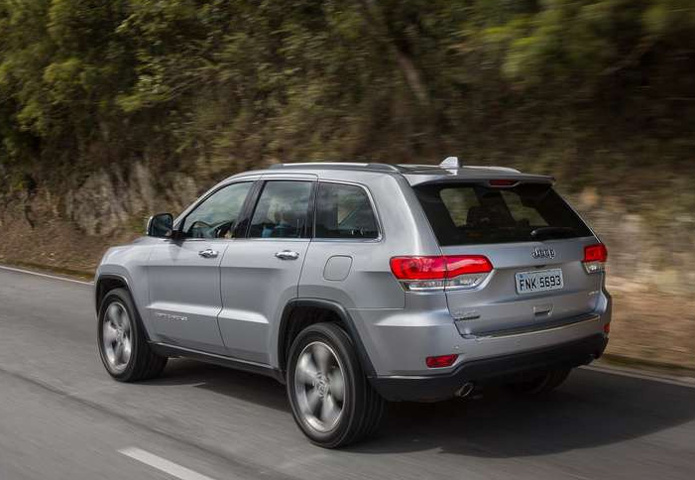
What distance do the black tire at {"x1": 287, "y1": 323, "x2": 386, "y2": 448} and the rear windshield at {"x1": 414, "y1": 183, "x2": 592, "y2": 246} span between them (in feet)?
2.76

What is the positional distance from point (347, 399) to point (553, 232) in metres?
1.61

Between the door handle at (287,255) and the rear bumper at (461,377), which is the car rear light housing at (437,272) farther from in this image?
the door handle at (287,255)

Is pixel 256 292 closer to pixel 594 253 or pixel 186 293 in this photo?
pixel 186 293

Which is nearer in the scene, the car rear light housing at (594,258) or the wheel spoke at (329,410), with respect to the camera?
the wheel spoke at (329,410)

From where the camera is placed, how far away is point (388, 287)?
480 cm

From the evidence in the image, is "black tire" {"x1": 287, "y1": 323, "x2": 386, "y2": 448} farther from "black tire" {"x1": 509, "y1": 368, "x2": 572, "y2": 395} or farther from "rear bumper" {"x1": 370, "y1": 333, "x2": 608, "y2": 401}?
"black tire" {"x1": 509, "y1": 368, "x2": 572, "y2": 395}

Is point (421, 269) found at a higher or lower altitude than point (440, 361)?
higher

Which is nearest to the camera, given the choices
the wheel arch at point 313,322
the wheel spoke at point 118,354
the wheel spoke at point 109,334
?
the wheel arch at point 313,322

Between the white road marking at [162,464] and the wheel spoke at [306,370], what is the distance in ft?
2.94

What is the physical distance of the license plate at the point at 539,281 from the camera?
499 centimetres

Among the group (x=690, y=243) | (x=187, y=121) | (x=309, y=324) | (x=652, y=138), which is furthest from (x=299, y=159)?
(x=309, y=324)

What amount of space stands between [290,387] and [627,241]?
17.1 ft

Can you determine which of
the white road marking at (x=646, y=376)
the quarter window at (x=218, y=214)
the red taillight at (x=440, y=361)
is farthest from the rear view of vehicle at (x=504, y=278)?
the quarter window at (x=218, y=214)

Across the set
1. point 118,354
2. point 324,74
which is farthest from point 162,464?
point 324,74
